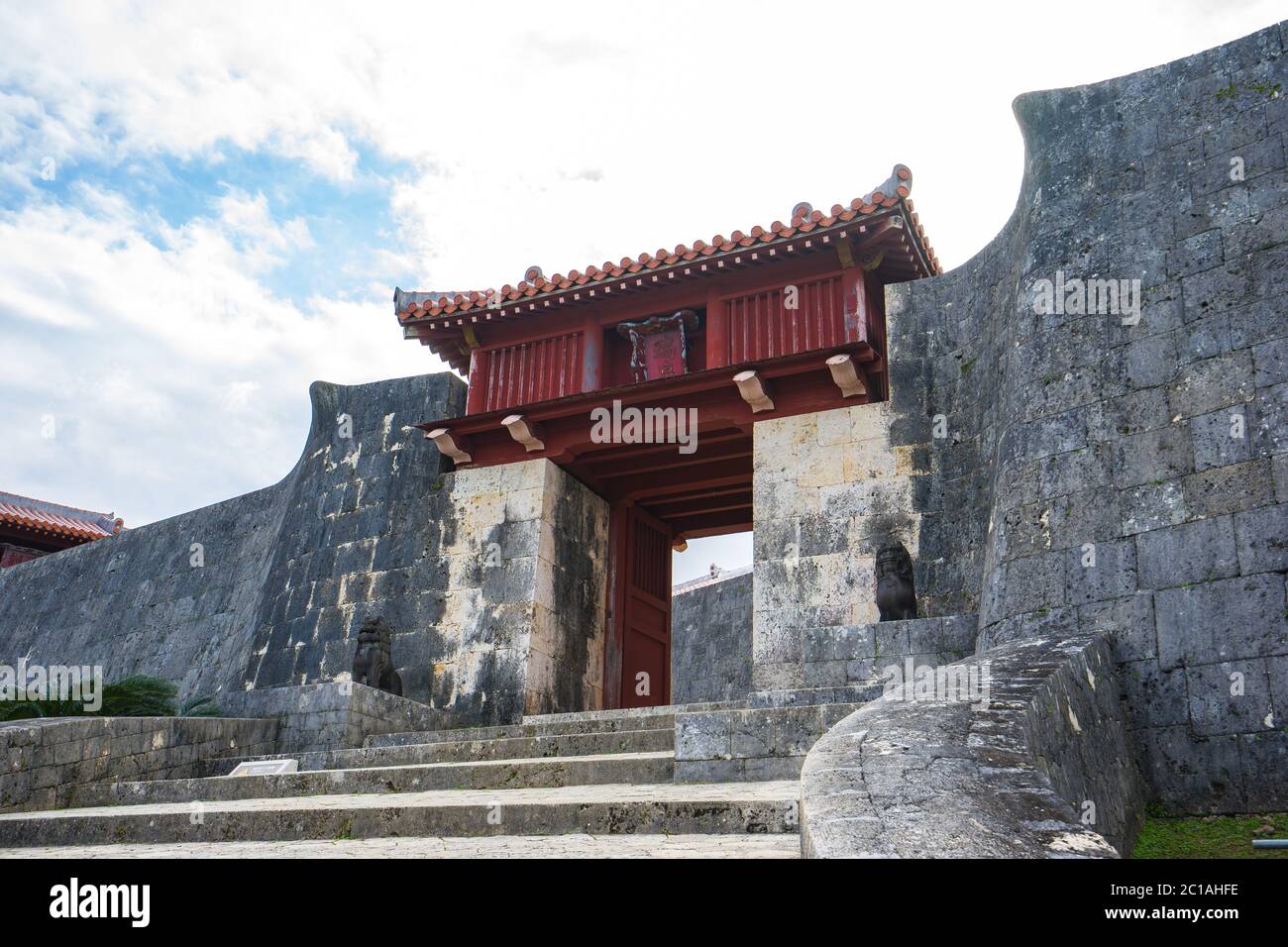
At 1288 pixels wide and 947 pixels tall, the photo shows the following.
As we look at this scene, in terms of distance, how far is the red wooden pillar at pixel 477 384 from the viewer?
13.2m

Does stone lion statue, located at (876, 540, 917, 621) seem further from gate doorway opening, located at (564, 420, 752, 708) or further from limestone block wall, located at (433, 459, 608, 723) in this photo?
limestone block wall, located at (433, 459, 608, 723)

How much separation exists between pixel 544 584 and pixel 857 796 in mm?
8906

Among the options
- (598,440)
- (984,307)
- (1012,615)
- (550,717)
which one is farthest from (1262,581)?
(598,440)

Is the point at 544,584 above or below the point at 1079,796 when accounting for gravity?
above

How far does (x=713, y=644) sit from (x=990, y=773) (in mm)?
16500

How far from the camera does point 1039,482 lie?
7.77 m

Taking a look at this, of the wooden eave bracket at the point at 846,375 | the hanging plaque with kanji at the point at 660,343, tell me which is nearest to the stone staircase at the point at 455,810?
the wooden eave bracket at the point at 846,375

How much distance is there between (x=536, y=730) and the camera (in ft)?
29.8

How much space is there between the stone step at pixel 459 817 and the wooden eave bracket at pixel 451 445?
265 inches

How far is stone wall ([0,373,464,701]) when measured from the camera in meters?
12.8

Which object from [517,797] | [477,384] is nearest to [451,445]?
[477,384]

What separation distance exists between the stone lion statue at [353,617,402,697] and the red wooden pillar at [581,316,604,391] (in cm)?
366

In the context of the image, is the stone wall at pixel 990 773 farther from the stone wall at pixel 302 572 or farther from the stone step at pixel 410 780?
the stone wall at pixel 302 572

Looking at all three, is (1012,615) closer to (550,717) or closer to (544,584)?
(550,717)
